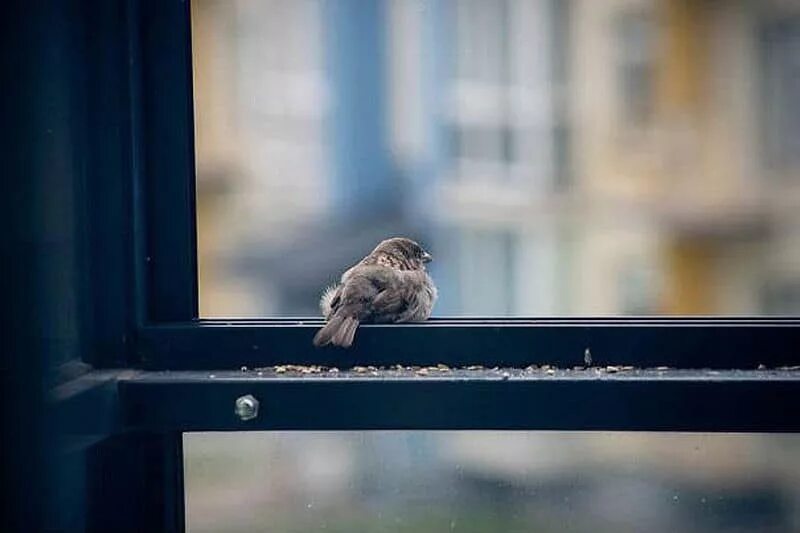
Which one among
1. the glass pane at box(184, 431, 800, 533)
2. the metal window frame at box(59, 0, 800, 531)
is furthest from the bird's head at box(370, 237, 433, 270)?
the glass pane at box(184, 431, 800, 533)

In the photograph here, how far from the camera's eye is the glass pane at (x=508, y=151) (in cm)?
136

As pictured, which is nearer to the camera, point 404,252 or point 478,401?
point 478,401

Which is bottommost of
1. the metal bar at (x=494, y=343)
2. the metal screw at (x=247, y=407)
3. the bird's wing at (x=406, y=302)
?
the metal screw at (x=247, y=407)

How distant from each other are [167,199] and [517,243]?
20.7 inches

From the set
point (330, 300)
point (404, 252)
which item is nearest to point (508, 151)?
point (404, 252)

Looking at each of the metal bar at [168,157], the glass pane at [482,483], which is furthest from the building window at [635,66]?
the metal bar at [168,157]

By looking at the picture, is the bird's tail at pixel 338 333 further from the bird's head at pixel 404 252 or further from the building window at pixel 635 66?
the building window at pixel 635 66

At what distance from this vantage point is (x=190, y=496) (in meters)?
1.39

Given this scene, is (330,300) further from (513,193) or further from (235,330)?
(513,193)

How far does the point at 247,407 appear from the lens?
1293 millimetres

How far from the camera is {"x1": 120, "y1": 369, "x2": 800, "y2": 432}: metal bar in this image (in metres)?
1.24

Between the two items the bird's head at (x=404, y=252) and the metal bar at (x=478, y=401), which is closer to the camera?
the metal bar at (x=478, y=401)

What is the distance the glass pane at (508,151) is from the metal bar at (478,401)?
0.15 meters

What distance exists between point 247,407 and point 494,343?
36cm
